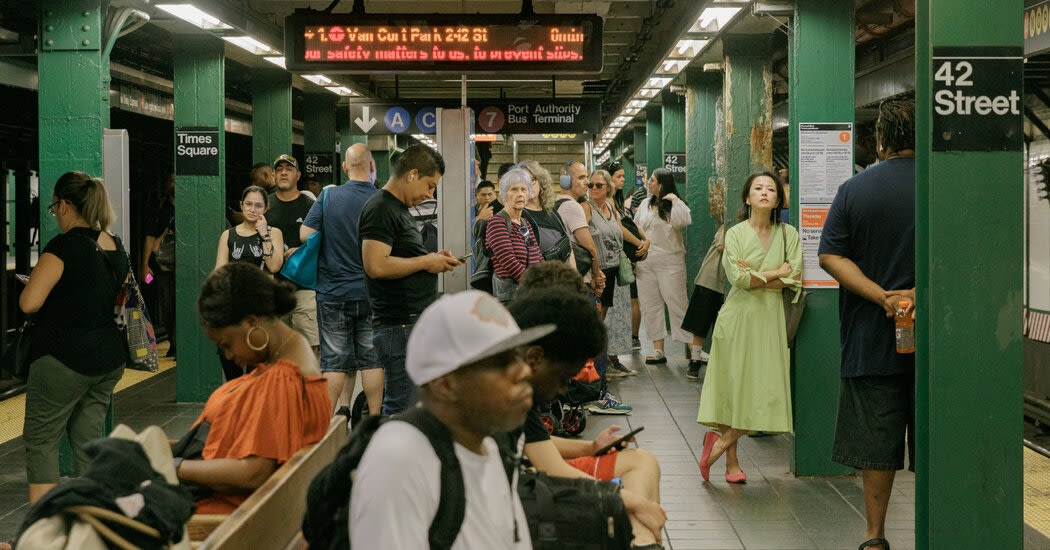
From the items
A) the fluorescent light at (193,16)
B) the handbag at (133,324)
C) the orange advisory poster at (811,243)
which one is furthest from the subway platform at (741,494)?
the fluorescent light at (193,16)

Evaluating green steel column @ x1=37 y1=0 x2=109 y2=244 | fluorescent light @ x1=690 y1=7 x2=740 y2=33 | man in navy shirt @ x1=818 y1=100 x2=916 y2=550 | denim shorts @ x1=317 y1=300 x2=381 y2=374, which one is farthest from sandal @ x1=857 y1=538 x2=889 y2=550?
green steel column @ x1=37 y1=0 x2=109 y2=244

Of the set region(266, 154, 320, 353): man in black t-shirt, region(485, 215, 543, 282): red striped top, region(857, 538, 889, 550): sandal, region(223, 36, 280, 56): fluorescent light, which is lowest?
region(857, 538, 889, 550): sandal

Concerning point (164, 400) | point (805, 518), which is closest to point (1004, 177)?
point (805, 518)

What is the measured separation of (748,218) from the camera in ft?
20.9

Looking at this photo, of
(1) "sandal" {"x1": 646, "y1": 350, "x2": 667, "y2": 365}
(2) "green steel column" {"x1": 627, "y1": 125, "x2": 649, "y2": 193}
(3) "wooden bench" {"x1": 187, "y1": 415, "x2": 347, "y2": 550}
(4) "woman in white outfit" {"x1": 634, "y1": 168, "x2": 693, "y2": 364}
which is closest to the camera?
(3) "wooden bench" {"x1": 187, "y1": 415, "x2": 347, "y2": 550}

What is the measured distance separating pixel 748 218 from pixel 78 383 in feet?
13.3

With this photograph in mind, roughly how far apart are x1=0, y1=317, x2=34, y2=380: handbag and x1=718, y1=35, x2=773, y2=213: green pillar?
21.9ft

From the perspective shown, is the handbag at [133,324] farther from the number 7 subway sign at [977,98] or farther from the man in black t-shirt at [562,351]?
the number 7 subway sign at [977,98]

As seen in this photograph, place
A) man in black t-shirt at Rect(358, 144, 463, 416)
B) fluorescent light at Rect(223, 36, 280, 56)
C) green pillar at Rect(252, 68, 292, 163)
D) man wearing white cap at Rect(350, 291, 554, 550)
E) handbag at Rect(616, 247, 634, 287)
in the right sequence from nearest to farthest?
1. man wearing white cap at Rect(350, 291, 554, 550)
2. man in black t-shirt at Rect(358, 144, 463, 416)
3. fluorescent light at Rect(223, 36, 280, 56)
4. handbag at Rect(616, 247, 634, 287)
5. green pillar at Rect(252, 68, 292, 163)

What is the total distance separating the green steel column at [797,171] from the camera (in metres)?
6.07

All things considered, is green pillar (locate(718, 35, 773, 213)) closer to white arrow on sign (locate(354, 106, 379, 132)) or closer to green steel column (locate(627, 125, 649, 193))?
white arrow on sign (locate(354, 106, 379, 132))

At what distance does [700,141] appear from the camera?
12523mm

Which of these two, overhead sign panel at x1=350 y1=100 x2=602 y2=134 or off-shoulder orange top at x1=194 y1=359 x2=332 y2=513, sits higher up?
overhead sign panel at x1=350 y1=100 x2=602 y2=134

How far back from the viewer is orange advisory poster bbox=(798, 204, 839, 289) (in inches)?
239
